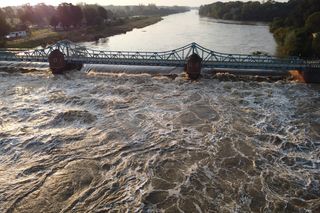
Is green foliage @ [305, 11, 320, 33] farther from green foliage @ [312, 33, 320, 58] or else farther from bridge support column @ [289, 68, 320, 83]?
bridge support column @ [289, 68, 320, 83]

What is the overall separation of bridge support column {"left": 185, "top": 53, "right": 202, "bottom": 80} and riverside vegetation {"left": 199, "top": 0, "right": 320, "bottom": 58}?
60.9 ft

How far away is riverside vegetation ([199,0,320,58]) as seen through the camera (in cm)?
4588

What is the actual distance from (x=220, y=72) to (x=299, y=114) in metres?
13.3

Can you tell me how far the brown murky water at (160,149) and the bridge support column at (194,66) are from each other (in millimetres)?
3277

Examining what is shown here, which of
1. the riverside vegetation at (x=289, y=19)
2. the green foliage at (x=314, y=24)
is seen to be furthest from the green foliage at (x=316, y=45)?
the green foliage at (x=314, y=24)

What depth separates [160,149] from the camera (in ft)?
66.2

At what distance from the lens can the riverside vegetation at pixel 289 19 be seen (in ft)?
151

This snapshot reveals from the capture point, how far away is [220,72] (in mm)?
37719

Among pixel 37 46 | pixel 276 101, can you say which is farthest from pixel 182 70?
pixel 37 46

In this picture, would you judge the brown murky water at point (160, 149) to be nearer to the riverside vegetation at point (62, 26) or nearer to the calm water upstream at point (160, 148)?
the calm water upstream at point (160, 148)

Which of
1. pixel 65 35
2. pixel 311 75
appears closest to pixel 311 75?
pixel 311 75

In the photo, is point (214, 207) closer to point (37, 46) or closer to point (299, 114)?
point (299, 114)

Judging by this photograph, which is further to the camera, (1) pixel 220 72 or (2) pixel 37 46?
Answer: (2) pixel 37 46

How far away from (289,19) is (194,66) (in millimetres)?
46447
